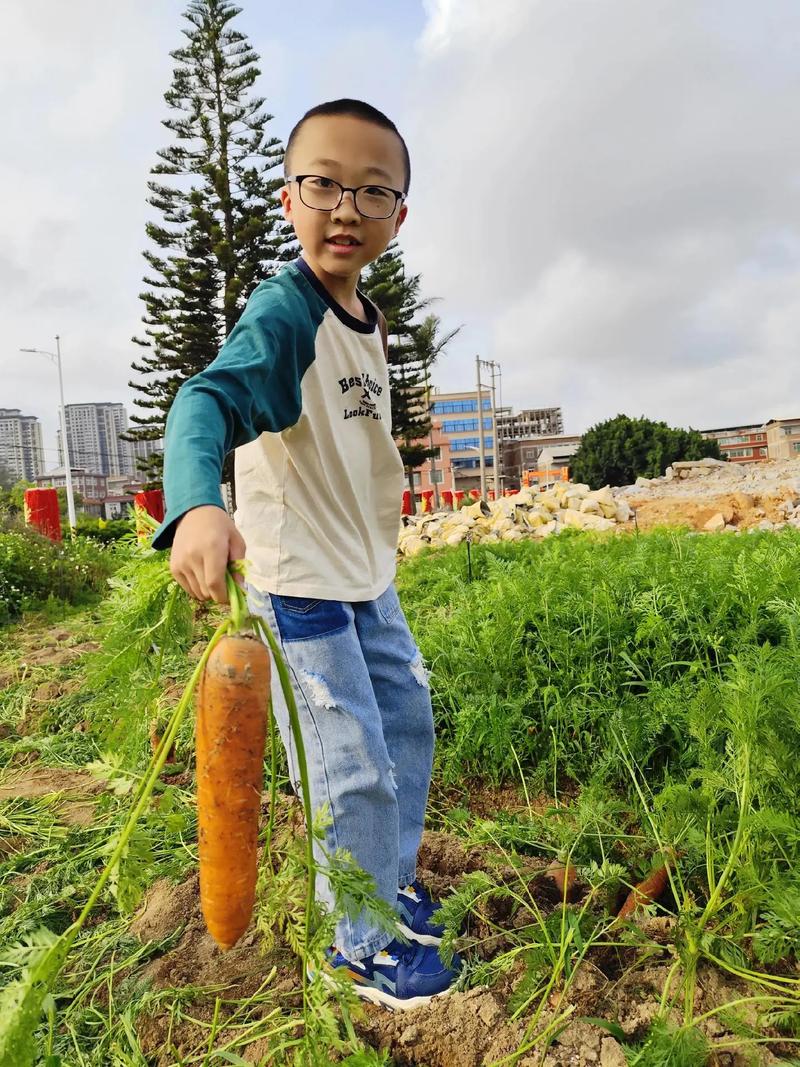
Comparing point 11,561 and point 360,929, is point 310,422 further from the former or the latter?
point 11,561

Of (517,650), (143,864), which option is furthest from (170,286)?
(143,864)

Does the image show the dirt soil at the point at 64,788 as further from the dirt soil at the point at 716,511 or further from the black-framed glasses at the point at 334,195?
the dirt soil at the point at 716,511

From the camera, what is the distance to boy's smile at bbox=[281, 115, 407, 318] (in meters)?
1.64

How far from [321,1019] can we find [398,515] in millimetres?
1102

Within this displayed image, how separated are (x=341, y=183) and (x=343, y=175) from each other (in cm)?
2

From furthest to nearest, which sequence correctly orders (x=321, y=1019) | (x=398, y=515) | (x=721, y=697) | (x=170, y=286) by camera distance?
1. (x=170, y=286)
2. (x=721, y=697)
3. (x=398, y=515)
4. (x=321, y=1019)

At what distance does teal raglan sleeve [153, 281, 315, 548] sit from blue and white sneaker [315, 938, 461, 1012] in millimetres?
1173

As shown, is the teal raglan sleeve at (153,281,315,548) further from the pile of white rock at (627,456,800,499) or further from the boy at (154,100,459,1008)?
the pile of white rock at (627,456,800,499)

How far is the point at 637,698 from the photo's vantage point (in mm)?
2695

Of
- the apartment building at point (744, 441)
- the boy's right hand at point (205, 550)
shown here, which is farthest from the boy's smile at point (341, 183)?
the apartment building at point (744, 441)

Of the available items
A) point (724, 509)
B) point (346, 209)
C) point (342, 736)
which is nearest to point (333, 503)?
point (342, 736)

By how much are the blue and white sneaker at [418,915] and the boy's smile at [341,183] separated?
59.1 inches

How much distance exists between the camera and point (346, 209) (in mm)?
1643

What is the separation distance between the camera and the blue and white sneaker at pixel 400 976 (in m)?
1.71
